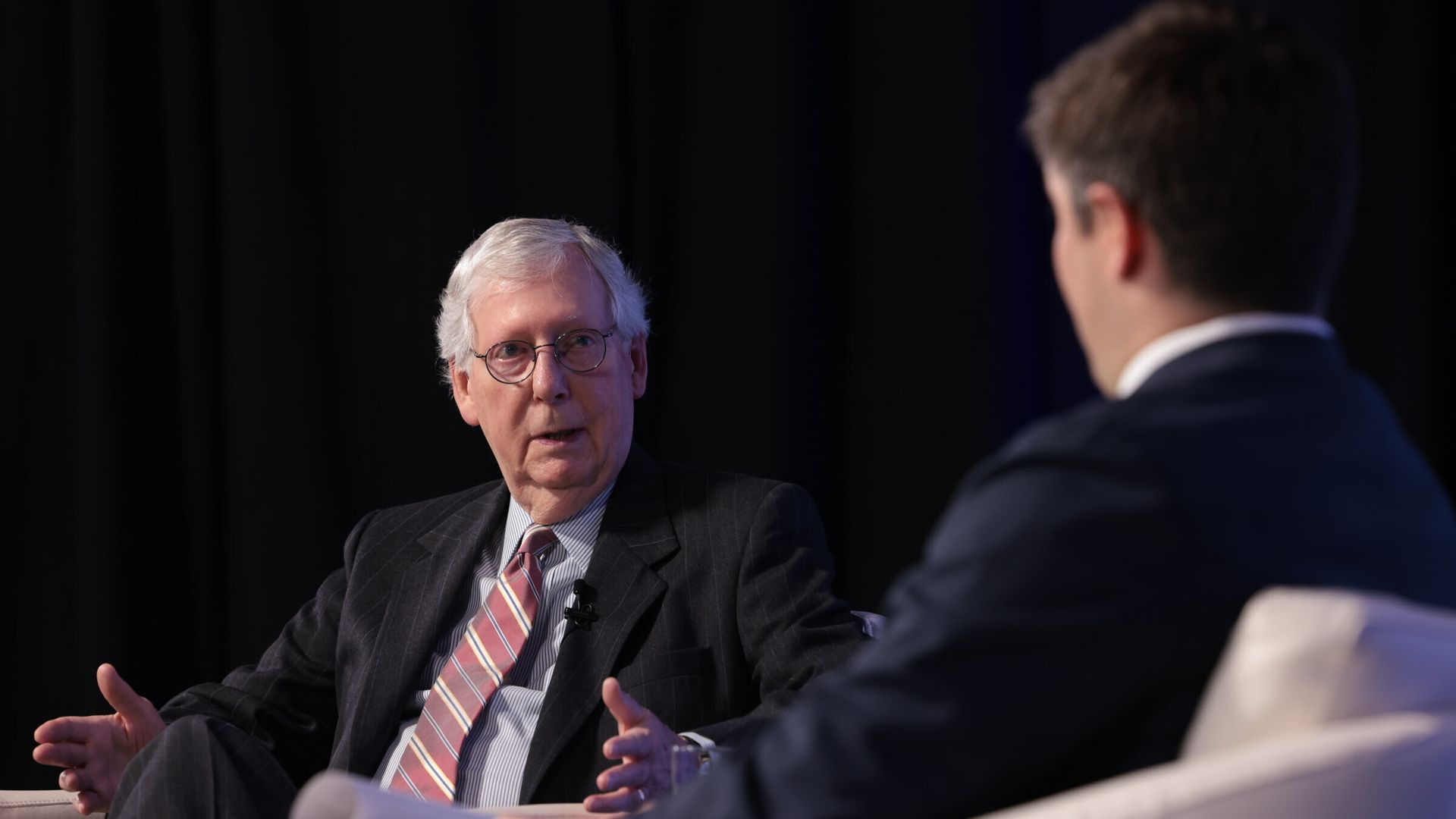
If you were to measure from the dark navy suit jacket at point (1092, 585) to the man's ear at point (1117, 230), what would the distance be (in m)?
0.09

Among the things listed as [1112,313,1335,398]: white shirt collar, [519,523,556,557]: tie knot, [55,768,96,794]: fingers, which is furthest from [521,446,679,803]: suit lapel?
[1112,313,1335,398]: white shirt collar

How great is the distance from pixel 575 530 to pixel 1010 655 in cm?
150

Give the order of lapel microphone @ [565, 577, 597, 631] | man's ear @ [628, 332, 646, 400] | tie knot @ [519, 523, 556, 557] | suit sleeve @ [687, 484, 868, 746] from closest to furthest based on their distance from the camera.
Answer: suit sleeve @ [687, 484, 868, 746], lapel microphone @ [565, 577, 597, 631], tie knot @ [519, 523, 556, 557], man's ear @ [628, 332, 646, 400]

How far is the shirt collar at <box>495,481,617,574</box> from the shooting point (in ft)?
7.80

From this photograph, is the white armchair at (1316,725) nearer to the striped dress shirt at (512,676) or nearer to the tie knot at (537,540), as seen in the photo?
the striped dress shirt at (512,676)

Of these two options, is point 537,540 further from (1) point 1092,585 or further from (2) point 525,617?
(1) point 1092,585

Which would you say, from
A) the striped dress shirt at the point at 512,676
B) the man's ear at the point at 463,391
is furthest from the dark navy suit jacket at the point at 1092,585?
the man's ear at the point at 463,391

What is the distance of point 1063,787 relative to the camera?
1.06 metres

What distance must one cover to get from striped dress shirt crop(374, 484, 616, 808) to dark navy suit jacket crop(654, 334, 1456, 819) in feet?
3.79

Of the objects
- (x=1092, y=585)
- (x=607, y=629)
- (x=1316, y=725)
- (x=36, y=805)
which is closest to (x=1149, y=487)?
(x=1092, y=585)

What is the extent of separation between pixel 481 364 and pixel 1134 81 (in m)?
1.59

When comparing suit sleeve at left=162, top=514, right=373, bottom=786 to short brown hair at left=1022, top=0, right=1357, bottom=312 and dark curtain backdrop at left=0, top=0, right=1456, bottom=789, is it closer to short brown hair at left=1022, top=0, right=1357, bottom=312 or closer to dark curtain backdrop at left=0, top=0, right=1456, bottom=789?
dark curtain backdrop at left=0, top=0, right=1456, bottom=789

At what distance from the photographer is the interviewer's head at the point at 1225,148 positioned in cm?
104

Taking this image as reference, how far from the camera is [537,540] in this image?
238 centimetres
